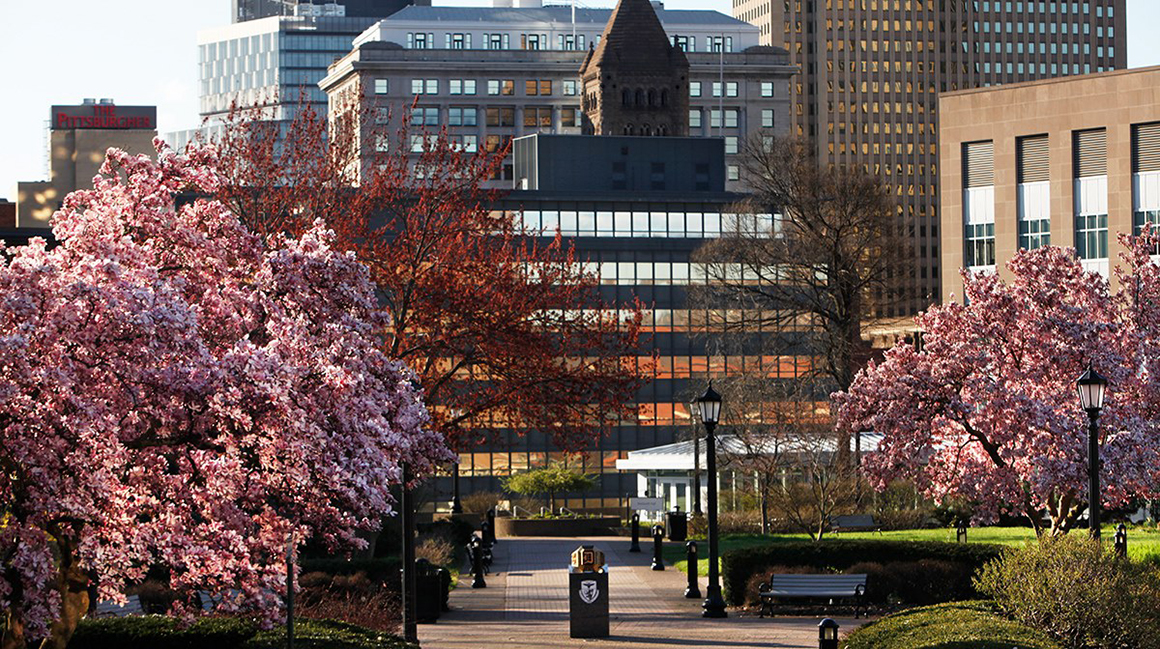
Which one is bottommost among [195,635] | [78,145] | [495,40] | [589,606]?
[589,606]

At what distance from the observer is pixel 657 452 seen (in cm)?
7012

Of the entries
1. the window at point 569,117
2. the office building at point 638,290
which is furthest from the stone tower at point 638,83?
the office building at point 638,290

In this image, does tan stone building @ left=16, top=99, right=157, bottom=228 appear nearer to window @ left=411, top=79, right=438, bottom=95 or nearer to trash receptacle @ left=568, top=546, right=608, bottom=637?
window @ left=411, top=79, right=438, bottom=95

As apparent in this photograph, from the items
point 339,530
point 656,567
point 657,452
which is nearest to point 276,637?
point 339,530

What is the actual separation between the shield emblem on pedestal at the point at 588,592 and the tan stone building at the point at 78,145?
8835cm

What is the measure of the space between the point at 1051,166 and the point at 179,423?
89609 millimetres

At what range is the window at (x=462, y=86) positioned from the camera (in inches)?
7318

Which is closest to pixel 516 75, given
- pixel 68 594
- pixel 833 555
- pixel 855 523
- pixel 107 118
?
pixel 107 118

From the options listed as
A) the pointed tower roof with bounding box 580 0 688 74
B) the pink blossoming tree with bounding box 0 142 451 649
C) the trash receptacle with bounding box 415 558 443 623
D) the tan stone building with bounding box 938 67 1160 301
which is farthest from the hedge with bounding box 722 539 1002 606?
the pointed tower roof with bounding box 580 0 688 74

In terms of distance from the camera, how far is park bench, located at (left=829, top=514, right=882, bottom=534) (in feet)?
171

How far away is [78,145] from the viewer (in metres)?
125

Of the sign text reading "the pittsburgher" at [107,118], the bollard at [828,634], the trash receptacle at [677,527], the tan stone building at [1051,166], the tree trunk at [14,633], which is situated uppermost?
the sign text reading "the pittsburgher" at [107,118]

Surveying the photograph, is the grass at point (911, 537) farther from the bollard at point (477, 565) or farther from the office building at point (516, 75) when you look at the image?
the office building at point (516, 75)

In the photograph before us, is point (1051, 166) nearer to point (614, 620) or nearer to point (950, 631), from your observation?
point (614, 620)
